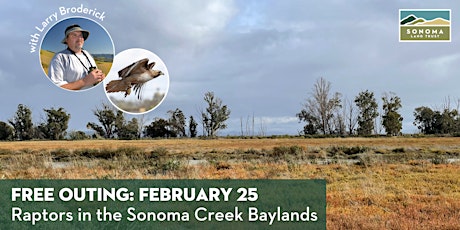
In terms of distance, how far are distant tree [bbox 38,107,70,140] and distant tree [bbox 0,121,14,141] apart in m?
0.93

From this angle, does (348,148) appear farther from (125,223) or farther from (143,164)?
(125,223)

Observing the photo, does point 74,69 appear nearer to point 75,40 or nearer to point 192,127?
point 75,40

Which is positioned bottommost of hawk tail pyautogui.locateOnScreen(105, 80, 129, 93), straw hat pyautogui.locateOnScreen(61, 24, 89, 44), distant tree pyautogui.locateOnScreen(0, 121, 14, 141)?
distant tree pyautogui.locateOnScreen(0, 121, 14, 141)

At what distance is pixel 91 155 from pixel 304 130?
8.51 m

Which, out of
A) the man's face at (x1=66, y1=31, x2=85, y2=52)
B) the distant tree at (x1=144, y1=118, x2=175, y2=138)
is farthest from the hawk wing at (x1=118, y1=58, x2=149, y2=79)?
the distant tree at (x1=144, y1=118, x2=175, y2=138)

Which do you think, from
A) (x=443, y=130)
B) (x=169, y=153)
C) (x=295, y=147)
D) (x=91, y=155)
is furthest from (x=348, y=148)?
(x=91, y=155)

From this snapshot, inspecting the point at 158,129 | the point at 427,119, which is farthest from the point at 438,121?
the point at 158,129

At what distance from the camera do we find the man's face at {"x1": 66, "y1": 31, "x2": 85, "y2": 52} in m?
7.12

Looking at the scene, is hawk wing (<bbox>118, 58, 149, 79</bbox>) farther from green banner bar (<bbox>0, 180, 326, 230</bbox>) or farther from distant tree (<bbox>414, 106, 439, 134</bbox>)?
distant tree (<bbox>414, 106, 439, 134</bbox>)

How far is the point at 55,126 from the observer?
13852 mm

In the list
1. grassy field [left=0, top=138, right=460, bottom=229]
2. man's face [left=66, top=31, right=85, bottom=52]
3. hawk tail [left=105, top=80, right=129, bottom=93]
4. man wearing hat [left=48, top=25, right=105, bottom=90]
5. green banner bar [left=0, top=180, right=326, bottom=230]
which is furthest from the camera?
grassy field [left=0, top=138, right=460, bottom=229]

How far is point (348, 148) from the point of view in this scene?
2041 cm

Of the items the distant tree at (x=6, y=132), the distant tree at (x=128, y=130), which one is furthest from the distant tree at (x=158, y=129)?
the distant tree at (x=6, y=132)

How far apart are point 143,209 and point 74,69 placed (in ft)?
8.20
